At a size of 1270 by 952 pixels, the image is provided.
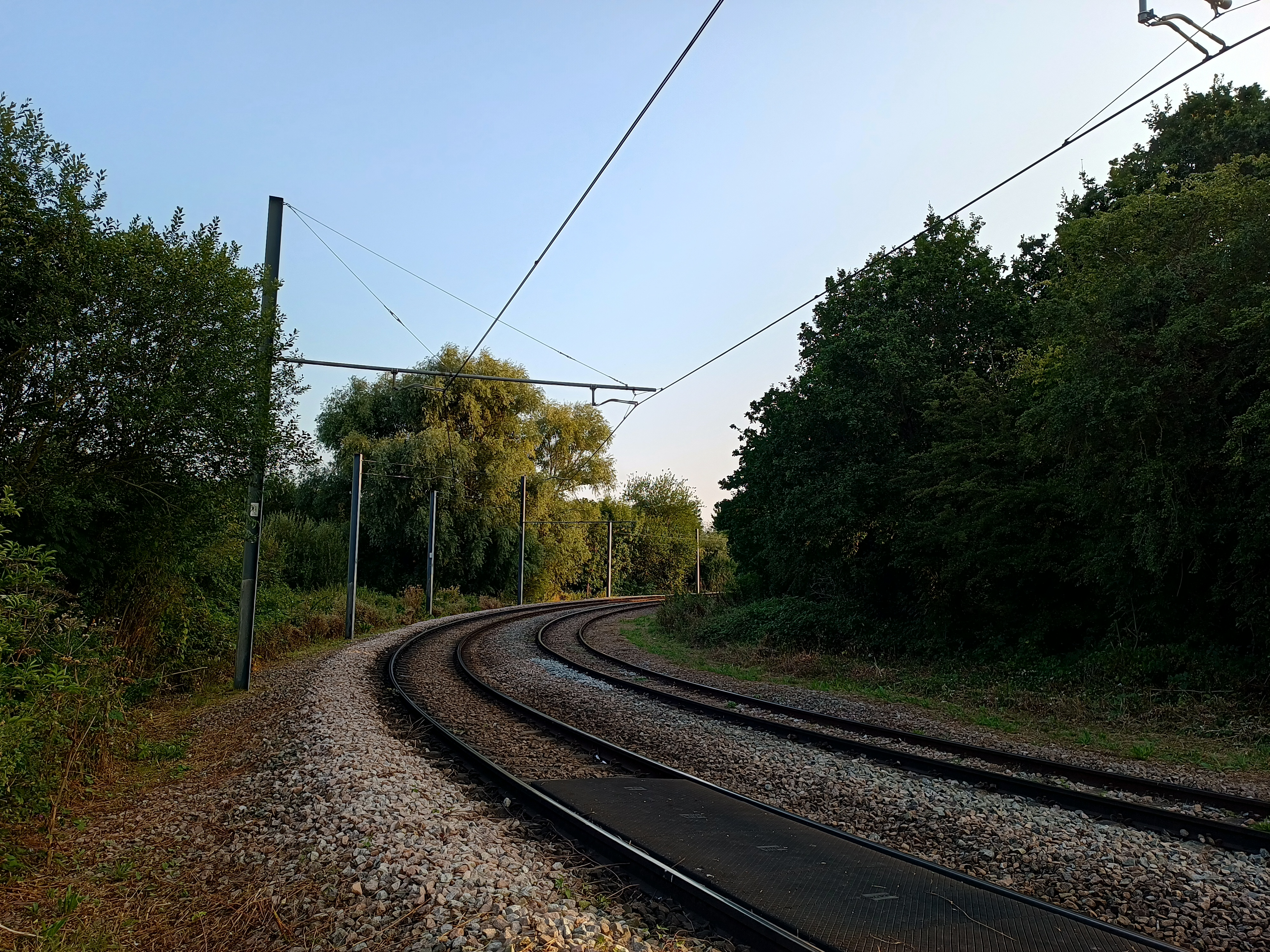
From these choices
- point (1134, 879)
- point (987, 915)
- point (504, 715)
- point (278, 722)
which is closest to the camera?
point (987, 915)

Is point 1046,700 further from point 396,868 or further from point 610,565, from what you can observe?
point 610,565

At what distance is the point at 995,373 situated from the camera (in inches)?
719

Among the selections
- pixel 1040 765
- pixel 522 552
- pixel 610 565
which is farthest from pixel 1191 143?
pixel 610 565

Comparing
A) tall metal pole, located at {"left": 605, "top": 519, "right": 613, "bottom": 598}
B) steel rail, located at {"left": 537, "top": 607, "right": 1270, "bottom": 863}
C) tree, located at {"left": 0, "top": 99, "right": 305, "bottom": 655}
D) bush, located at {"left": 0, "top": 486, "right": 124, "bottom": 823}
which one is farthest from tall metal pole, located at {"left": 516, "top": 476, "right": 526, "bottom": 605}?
bush, located at {"left": 0, "top": 486, "right": 124, "bottom": 823}

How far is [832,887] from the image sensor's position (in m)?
4.98

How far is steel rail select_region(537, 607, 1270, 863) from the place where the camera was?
6.14 metres

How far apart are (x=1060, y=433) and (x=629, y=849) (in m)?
11.7

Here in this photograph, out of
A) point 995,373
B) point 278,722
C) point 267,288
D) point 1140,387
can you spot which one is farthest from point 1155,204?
point 278,722

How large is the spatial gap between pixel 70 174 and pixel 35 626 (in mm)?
5843

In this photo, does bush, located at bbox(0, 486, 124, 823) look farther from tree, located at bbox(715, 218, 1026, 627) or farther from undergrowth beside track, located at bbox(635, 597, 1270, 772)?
tree, located at bbox(715, 218, 1026, 627)

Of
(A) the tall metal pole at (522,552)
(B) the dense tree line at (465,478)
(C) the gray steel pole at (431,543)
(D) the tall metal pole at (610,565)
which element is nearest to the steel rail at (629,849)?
(C) the gray steel pole at (431,543)

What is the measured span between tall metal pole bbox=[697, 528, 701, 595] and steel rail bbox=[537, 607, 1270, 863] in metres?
44.8

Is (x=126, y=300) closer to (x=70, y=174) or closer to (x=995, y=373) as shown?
(x=70, y=174)

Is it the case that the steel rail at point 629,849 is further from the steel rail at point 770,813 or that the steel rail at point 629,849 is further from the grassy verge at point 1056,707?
the grassy verge at point 1056,707
